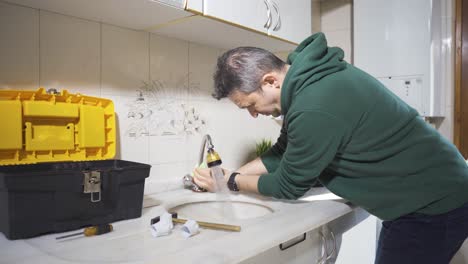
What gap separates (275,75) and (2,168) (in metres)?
0.80

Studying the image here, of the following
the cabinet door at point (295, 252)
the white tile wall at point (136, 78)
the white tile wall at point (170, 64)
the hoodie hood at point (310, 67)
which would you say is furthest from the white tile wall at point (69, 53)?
the cabinet door at point (295, 252)

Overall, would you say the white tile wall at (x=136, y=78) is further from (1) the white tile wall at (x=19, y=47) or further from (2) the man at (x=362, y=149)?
(2) the man at (x=362, y=149)

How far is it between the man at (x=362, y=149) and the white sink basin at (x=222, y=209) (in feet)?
0.68

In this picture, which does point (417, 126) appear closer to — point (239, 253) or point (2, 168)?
point (239, 253)

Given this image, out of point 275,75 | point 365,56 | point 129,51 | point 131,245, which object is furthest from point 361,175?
point 365,56

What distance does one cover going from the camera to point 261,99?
43.6 inches

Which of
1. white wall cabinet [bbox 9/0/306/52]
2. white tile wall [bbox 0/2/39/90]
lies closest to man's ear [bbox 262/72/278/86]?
white wall cabinet [bbox 9/0/306/52]

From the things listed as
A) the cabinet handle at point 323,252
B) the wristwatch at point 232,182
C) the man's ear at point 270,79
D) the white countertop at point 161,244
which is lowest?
the cabinet handle at point 323,252

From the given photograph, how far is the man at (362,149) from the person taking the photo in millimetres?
938

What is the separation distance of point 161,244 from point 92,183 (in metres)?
0.25

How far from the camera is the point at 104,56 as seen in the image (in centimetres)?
123

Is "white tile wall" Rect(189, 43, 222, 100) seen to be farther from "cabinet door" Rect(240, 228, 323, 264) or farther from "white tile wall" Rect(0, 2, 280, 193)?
"cabinet door" Rect(240, 228, 323, 264)

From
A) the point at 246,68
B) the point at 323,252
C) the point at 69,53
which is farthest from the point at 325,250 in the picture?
the point at 69,53

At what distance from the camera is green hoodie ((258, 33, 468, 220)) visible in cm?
94
